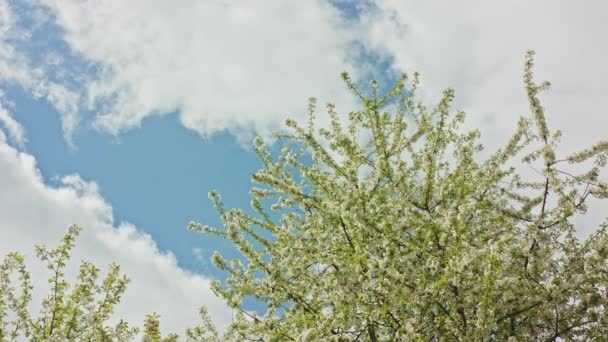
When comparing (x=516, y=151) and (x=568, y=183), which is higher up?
(x=516, y=151)

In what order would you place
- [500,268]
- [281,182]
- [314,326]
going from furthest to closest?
Result: 1. [281,182]
2. [314,326]
3. [500,268]

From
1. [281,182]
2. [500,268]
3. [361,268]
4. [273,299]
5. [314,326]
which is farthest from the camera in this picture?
[281,182]

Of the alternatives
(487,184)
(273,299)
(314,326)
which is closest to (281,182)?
(273,299)

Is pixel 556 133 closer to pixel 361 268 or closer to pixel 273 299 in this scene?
pixel 361 268

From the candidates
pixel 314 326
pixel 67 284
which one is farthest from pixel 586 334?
pixel 67 284

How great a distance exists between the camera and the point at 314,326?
8.22m

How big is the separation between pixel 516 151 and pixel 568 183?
1.90 m

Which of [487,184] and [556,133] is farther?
[487,184]

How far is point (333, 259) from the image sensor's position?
840 cm

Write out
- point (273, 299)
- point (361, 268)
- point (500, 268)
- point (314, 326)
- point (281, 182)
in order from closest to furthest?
point (500, 268), point (361, 268), point (314, 326), point (273, 299), point (281, 182)

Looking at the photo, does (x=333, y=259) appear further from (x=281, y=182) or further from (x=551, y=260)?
(x=551, y=260)

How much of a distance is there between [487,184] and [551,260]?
1831 millimetres

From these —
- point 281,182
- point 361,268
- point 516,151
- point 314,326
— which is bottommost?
point 314,326

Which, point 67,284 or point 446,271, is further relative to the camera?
point 67,284
